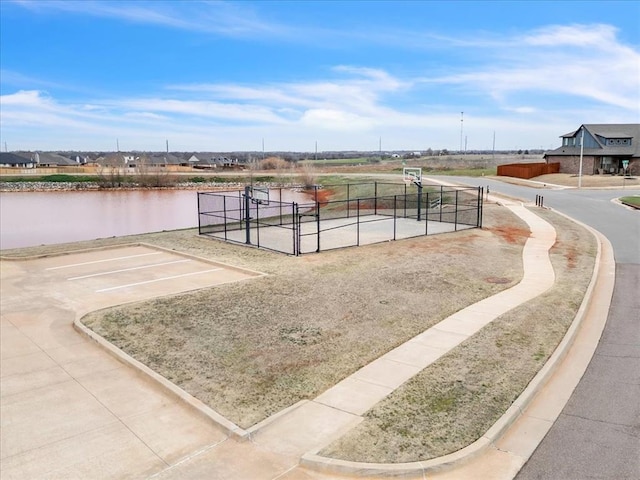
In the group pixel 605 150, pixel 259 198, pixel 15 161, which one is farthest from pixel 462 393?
pixel 15 161

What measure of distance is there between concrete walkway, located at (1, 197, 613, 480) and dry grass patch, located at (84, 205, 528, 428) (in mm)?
480

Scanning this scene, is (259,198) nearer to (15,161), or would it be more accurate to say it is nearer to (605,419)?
(605,419)

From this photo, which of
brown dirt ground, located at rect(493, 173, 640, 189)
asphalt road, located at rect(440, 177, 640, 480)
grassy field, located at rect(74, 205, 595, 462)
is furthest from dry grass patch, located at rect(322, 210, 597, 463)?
brown dirt ground, located at rect(493, 173, 640, 189)

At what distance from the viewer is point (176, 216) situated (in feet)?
172

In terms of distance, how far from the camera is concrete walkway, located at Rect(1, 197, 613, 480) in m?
7.39

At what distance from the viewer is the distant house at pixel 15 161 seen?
149625 mm

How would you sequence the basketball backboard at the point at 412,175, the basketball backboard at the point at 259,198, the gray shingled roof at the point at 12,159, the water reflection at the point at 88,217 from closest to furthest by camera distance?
the basketball backboard at the point at 259,198 → the basketball backboard at the point at 412,175 → the water reflection at the point at 88,217 → the gray shingled roof at the point at 12,159

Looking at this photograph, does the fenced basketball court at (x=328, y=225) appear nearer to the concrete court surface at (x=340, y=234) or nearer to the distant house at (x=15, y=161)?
the concrete court surface at (x=340, y=234)

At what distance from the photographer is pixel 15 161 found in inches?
5984

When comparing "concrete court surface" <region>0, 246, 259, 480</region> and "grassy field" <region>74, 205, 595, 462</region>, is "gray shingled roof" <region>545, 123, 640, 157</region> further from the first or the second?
"concrete court surface" <region>0, 246, 259, 480</region>

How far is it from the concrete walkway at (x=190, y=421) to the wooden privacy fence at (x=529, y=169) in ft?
216

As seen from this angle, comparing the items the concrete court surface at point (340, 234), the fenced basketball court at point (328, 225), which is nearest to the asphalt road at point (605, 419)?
the fenced basketball court at point (328, 225)

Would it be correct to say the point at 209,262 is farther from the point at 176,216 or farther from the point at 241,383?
the point at 176,216

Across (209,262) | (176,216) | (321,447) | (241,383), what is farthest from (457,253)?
(176,216)
